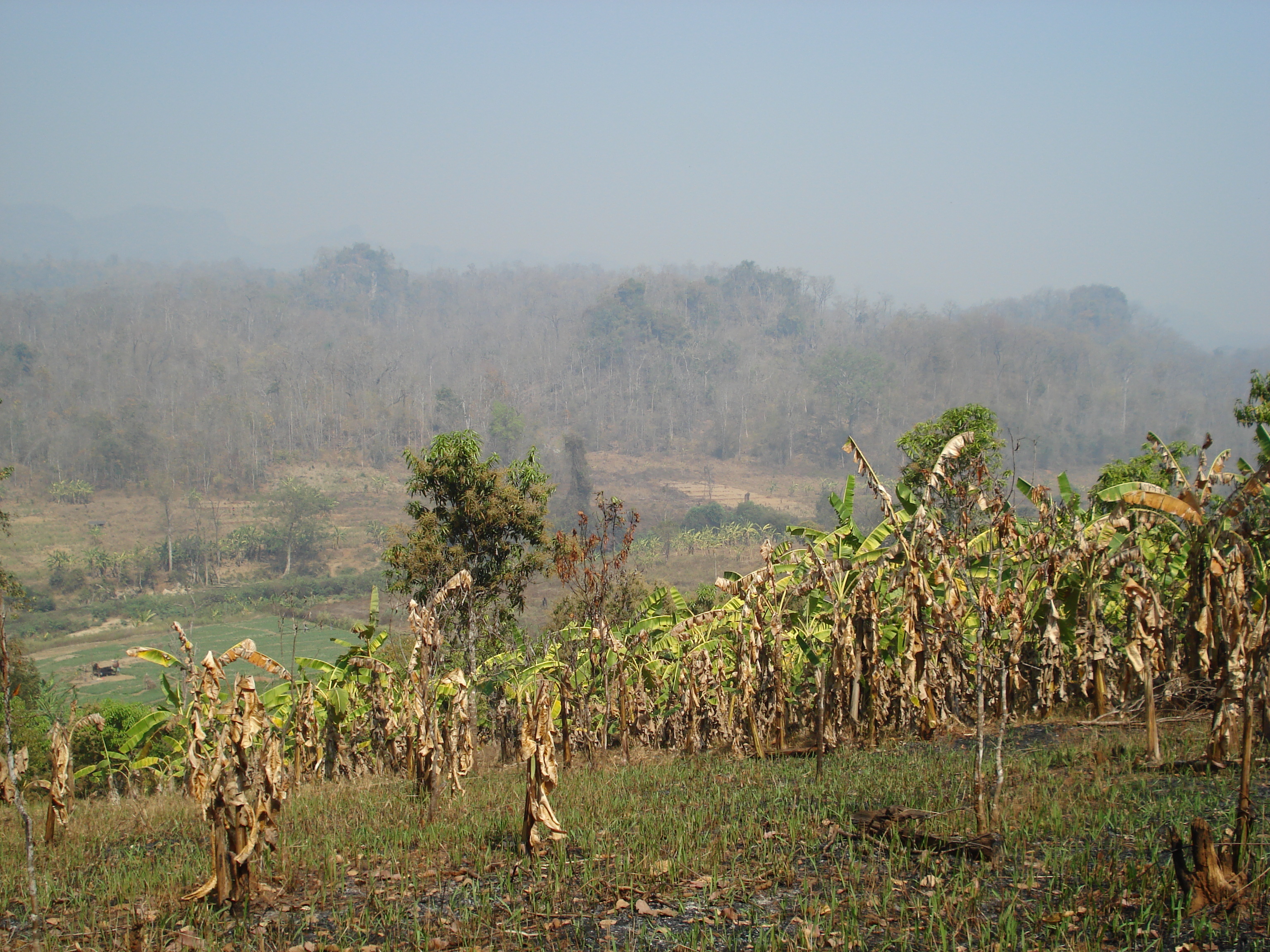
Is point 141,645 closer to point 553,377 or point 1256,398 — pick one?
point 1256,398

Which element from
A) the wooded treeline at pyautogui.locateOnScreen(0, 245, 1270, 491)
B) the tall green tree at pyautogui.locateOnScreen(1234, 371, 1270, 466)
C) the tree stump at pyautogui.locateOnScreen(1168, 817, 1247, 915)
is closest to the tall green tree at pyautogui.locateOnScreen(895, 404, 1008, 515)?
the tall green tree at pyautogui.locateOnScreen(1234, 371, 1270, 466)

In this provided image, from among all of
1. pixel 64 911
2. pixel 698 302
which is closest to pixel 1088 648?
pixel 64 911

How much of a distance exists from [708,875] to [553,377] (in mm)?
110424

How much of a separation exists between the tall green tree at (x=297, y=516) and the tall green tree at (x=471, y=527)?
1818 inches

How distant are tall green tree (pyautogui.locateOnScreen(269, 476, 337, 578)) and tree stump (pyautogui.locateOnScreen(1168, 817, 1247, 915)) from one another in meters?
57.0

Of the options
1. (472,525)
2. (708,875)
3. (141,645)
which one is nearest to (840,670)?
(708,875)

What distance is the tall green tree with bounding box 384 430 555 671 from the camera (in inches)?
513

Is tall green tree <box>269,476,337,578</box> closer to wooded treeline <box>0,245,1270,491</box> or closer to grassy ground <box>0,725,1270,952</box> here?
wooded treeline <box>0,245,1270,491</box>

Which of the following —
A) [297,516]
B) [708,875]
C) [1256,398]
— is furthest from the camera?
[297,516]

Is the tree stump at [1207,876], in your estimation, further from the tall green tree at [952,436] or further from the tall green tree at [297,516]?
the tall green tree at [297,516]

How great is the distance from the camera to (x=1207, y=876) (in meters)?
3.80

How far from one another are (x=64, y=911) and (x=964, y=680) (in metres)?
7.84

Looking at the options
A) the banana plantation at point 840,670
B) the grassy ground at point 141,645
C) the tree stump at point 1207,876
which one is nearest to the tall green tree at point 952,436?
the banana plantation at point 840,670

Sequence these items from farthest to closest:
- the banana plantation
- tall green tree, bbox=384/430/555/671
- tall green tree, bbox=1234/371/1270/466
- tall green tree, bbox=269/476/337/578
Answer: tall green tree, bbox=269/476/337/578, tall green tree, bbox=1234/371/1270/466, tall green tree, bbox=384/430/555/671, the banana plantation
